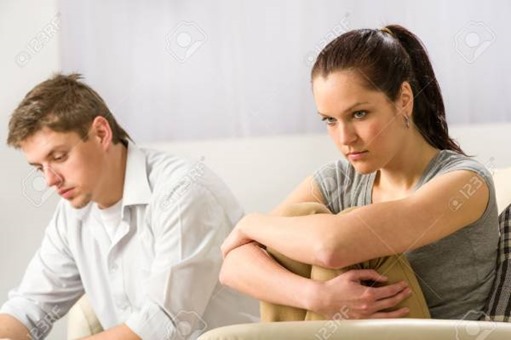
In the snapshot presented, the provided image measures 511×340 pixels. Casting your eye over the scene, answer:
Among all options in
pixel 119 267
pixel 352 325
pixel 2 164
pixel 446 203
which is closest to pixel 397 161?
pixel 446 203

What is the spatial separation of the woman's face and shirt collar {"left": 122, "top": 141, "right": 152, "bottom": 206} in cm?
66

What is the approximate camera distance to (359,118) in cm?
154

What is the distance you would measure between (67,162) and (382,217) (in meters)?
0.96

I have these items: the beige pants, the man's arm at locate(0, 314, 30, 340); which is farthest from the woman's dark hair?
the man's arm at locate(0, 314, 30, 340)

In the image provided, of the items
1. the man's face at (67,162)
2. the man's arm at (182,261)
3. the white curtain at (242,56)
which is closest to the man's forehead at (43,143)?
the man's face at (67,162)

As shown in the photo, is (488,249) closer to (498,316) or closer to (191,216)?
(498,316)

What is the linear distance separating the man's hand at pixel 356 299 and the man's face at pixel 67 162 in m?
0.88

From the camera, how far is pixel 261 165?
2725mm

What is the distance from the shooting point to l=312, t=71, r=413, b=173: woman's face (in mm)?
1525

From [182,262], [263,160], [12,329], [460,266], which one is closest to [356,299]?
[460,266]

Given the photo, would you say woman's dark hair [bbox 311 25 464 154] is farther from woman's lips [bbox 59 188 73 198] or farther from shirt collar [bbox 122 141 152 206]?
woman's lips [bbox 59 188 73 198]

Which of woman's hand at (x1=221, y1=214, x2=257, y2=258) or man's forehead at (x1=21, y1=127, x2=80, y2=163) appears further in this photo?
man's forehead at (x1=21, y1=127, x2=80, y2=163)

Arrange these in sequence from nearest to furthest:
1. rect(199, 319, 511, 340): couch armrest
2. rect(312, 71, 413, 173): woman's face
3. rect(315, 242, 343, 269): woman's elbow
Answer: rect(199, 319, 511, 340): couch armrest
rect(315, 242, 343, 269): woman's elbow
rect(312, 71, 413, 173): woman's face

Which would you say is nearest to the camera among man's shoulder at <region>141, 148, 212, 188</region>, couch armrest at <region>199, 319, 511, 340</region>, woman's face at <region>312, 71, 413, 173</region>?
couch armrest at <region>199, 319, 511, 340</region>
